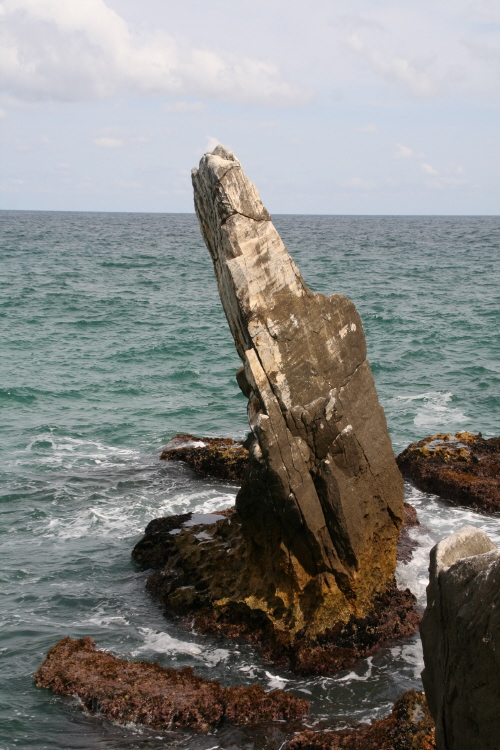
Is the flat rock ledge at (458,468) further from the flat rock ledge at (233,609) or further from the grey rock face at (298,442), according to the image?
the flat rock ledge at (233,609)

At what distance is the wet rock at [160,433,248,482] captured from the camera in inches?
764

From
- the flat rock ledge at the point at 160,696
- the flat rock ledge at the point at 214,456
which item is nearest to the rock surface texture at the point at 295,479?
the flat rock ledge at the point at 160,696

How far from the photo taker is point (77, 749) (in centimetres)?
938

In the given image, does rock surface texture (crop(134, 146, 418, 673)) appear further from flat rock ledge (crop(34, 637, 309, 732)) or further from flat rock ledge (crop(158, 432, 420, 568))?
flat rock ledge (crop(158, 432, 420, 568))

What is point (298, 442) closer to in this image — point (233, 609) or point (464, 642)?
point (233, 609)

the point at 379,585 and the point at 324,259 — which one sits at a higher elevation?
the point at 324,259

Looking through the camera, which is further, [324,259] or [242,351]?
[324,259]

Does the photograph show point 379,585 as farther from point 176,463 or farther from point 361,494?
point 176,463

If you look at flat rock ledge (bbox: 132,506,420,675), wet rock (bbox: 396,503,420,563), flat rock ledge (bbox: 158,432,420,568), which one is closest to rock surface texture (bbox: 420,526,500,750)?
flat rock ledge (bbox: 132,506,420,675)

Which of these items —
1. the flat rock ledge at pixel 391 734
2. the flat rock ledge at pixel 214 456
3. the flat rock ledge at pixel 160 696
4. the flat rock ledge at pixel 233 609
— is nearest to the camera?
the flat rock ledge at pixel 391 734

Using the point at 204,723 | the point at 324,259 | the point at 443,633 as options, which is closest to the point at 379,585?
the point at 204,723

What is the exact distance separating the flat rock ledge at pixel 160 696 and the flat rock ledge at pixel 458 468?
860 cm

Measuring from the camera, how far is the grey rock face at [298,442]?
40.3 ft

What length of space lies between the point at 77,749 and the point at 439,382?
22975 millimetres
